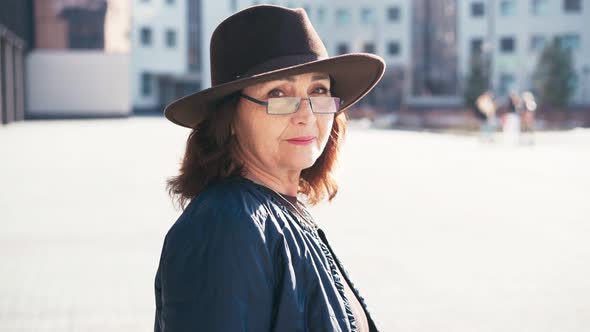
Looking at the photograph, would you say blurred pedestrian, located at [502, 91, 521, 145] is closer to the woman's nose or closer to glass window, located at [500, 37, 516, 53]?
the woman's nose

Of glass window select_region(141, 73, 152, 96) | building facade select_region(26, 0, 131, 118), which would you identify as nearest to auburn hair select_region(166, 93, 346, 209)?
building facade select_region(26, 0, 131, 118)

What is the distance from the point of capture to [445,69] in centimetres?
7962

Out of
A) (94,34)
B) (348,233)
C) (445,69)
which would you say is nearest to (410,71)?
(445,69)

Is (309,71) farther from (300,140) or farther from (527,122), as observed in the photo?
(527,122)

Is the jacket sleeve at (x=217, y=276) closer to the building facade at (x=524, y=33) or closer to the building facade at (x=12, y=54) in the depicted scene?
the building facade at (x=12, y=54)

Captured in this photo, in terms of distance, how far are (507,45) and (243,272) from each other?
76574mm

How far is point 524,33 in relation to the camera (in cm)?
7400

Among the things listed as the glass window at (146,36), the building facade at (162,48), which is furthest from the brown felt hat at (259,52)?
the glass window at (146,36)

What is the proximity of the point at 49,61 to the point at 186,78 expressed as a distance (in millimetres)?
29153

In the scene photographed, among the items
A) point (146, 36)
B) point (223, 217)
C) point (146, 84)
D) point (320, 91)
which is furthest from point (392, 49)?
point (223, 217)

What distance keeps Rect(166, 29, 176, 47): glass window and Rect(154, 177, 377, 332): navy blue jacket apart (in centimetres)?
7652

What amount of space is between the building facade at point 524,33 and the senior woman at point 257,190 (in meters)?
72.5

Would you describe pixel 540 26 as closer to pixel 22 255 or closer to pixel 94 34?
pixel 94 34

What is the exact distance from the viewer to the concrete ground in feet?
19.1
